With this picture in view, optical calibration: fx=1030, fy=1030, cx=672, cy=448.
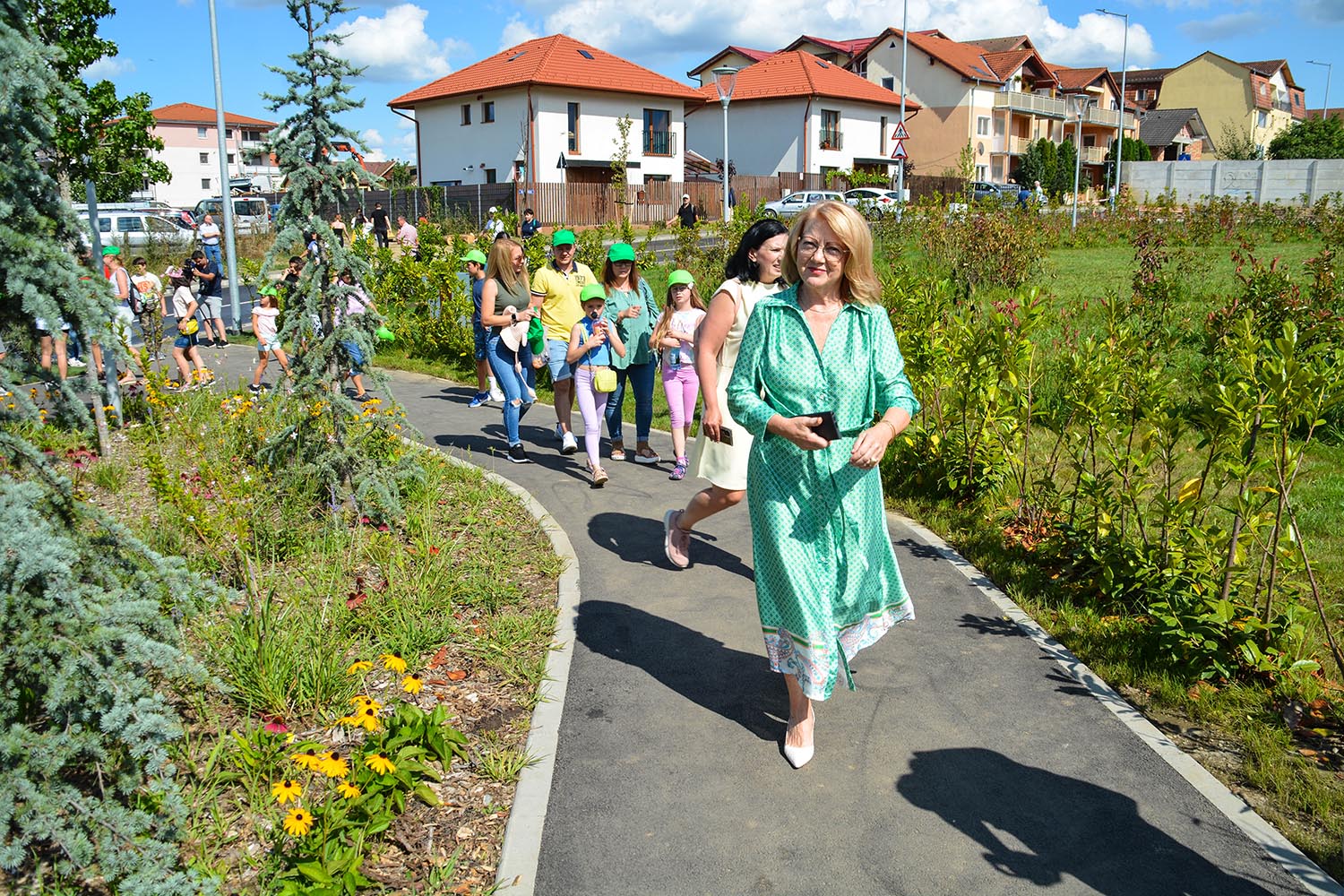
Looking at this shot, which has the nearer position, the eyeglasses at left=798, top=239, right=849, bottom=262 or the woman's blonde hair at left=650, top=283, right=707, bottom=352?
the eyeglasses at left=798, top=239, right=849, bottom=262

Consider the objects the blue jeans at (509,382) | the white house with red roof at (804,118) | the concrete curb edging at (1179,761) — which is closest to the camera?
the concrete curb edging at (1179,761)

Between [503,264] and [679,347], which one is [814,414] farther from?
[503,264]

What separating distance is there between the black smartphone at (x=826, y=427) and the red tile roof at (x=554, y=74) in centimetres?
4912

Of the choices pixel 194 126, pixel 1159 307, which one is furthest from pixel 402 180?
pixel 1159 307

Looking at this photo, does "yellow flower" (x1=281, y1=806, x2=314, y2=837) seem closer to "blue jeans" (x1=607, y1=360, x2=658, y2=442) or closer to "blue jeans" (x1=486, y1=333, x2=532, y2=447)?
"blue jeans" (x1=607, y1=360, x2=658, y2=442)

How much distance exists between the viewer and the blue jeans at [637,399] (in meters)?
8.79

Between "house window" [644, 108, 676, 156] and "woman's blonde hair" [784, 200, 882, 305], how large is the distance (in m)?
A: 53.0

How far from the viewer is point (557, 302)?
28.6 ft

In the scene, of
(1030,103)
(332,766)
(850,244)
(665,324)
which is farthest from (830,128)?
(332,766)

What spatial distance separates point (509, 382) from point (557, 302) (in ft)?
2.94

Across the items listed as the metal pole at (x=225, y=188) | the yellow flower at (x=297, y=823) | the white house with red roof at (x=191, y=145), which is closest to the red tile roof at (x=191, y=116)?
the white house with red roof at (x=191, y=145)

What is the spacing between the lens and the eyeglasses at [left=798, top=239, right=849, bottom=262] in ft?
12.9

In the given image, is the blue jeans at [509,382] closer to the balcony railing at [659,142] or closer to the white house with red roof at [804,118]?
the balcony railing at [659,142]

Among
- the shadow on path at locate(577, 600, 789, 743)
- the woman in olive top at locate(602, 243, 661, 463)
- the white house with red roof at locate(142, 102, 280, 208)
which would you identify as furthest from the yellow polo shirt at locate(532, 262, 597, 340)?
the white house with red roof at locate(142, 102, 280, 208)
